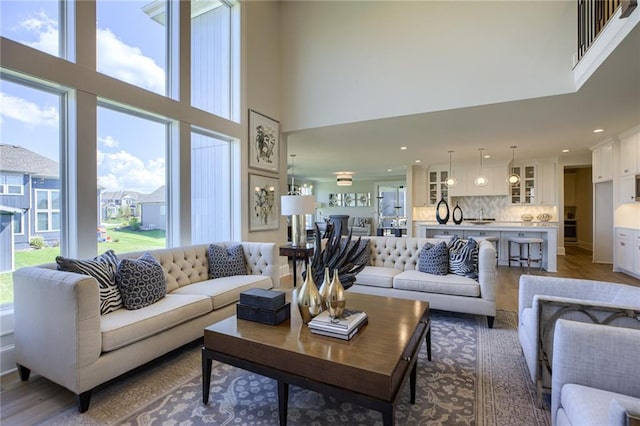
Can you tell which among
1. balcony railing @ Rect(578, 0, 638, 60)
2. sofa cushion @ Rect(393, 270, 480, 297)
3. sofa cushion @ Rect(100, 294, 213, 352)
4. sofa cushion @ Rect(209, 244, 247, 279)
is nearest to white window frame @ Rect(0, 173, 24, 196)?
sofa cushion @ Rect(100, 294, 213, 352)

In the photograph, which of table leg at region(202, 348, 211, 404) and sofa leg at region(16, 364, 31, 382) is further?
sofa leg at region(16, 364, 31, 382)

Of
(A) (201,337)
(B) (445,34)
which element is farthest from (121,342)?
(B) (445,34)

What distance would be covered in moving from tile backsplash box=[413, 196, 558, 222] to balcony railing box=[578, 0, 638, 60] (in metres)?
5.73

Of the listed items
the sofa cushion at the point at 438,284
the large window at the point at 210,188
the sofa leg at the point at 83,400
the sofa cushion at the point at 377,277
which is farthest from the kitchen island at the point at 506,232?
the sofa leg at the point at 83,400

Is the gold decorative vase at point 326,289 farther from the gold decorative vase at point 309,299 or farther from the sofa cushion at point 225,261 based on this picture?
the sofa cushion at point 225,261

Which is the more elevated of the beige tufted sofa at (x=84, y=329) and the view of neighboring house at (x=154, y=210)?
the view of neighboring house at (x=154, y=210)

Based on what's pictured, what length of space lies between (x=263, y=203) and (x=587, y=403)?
15.3 ft

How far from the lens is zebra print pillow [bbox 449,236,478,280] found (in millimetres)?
3422

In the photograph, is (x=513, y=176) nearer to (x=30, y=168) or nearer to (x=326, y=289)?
(x=326, y=289)

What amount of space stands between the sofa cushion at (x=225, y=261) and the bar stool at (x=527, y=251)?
17.4 ft

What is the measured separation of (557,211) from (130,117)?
9500 mm

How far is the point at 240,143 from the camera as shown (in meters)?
4.88

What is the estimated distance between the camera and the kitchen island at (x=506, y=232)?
5.83 m

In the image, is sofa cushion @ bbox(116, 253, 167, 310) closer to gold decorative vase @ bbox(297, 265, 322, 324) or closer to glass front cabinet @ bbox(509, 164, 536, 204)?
gold decorative vase @ bbox(297, 265, 322, 324)
